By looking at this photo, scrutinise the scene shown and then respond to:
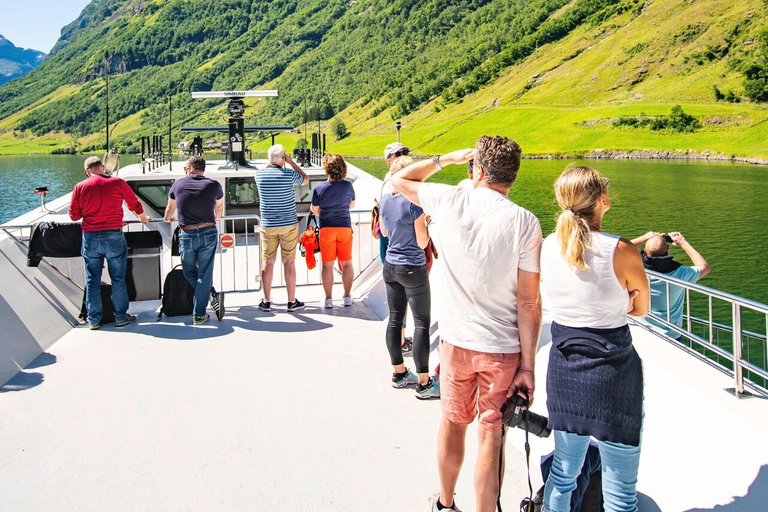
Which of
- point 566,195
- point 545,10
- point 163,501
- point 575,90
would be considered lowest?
point 163,501

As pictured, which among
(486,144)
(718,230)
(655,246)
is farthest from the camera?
(718,230)

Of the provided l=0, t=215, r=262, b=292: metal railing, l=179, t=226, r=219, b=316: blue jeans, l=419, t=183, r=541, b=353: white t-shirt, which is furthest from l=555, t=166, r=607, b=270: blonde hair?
l=0, t=215, r=262, b=292: metal railing

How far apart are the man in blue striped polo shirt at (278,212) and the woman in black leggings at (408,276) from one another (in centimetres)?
248

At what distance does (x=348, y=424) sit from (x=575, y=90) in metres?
125

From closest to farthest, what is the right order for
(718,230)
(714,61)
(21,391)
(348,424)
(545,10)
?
(348,424)
(21,391)
(718,230)
(714,61)
(545,10)

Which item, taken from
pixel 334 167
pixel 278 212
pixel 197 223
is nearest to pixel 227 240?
pixel 278 212

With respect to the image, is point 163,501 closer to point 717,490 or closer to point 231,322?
point 717,490

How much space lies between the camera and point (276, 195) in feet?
23.6

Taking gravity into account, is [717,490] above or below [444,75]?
below

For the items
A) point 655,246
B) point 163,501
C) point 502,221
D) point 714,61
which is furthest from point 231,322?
point 714,61

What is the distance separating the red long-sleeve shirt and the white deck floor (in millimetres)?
1185

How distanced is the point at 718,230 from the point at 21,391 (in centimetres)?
3237

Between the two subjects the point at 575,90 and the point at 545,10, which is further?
the point at 545,10

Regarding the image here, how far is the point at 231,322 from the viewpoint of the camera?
7.01 m
